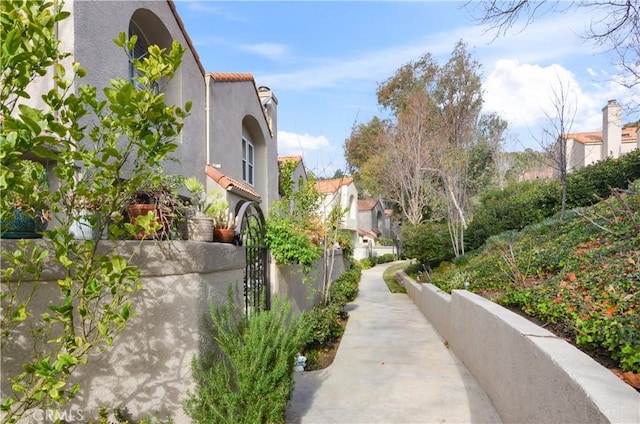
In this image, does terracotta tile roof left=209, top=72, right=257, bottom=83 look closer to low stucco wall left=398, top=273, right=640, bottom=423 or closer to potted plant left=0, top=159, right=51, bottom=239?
low stucco wall left=398, top=273, right=640, bottom=423

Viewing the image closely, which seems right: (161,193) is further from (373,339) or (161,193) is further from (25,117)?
(373,339)

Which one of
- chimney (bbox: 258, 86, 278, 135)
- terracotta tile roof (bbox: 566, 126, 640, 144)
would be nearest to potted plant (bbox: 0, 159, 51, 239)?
chimney (bbox: 258, 86, 278, 135)

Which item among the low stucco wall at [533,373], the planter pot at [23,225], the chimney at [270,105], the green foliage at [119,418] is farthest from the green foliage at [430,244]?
the planter pot at [23,225]

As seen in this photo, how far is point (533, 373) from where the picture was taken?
10.2 ft

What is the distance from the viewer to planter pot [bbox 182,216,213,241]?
335 cm

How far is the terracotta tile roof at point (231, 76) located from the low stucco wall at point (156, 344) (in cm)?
849

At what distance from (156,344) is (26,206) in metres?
1.22

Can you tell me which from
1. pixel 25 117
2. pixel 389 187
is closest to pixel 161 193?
pixel 25 117

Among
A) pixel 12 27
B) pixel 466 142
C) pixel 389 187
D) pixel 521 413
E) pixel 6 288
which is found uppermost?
pixel 466 142

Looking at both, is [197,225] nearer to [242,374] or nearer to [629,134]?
[242,374]

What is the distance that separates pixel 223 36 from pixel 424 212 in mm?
21359

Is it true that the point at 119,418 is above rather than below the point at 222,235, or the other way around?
below

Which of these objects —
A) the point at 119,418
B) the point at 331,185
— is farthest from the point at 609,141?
the point at 119,418

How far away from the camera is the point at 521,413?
338 centimetres
